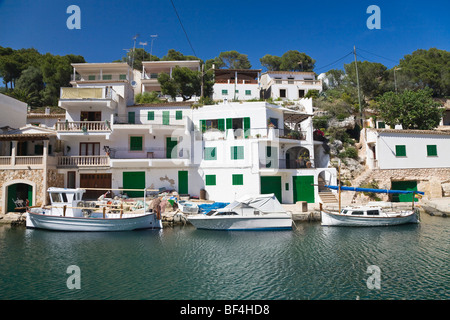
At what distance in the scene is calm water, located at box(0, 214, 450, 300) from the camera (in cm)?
1005

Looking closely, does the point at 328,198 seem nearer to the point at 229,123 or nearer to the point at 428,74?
the point at 229,123

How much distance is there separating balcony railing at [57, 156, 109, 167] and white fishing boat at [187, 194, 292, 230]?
10984 mm

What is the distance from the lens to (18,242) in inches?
650

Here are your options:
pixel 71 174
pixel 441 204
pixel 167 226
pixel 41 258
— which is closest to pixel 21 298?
pixel 41 258

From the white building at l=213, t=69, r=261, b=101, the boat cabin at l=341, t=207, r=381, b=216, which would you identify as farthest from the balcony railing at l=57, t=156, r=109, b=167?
the white building at l=213, t=69, r=261, b=101

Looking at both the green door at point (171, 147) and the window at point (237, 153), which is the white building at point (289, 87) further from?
the green door at point (171, 147)

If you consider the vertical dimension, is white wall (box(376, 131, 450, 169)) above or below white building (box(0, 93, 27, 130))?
below

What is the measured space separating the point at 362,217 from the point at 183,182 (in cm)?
1588

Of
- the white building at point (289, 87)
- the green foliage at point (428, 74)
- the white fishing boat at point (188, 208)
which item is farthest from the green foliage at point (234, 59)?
the white fishing boat at point (188, 208)

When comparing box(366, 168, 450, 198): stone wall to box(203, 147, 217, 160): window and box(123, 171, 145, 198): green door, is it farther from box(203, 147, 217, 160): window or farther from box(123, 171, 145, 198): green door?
box(123, 171, 145, 198): green door

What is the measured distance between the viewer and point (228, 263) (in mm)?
13031

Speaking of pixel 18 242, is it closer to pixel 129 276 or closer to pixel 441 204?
pixel 129 276

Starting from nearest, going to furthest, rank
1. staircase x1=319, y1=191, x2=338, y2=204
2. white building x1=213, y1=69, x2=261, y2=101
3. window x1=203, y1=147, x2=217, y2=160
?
staircase x1=319, y1=191, x2=338, y2=204 < window x1=203, y1=147, x2=217, y2=160 < white building x1=213, y1=69, x2=261, y2=101
